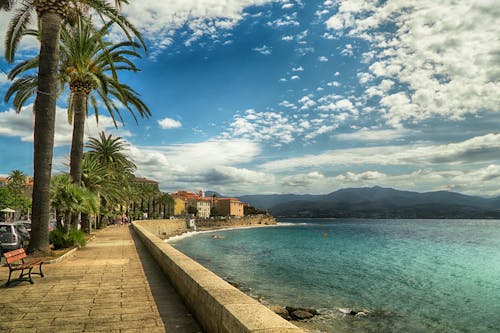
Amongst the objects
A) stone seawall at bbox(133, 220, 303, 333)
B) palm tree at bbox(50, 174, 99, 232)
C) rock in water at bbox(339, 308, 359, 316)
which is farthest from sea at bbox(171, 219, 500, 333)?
palm tree at bbox(50, 174, 99, 232)

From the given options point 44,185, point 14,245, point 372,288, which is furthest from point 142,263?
point 372,288

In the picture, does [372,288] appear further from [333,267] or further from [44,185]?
[44,185]

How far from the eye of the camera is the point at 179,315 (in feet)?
19.2

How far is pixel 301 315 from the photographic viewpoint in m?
14.6

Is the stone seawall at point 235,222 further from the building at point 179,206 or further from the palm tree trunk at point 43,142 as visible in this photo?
the palm tree trunk at point 43,142

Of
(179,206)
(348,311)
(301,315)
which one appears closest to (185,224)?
(179,206)

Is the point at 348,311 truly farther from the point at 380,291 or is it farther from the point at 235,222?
the point at 235,222

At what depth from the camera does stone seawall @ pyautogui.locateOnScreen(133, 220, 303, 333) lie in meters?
3.46

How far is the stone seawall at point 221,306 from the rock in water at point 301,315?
854 cm

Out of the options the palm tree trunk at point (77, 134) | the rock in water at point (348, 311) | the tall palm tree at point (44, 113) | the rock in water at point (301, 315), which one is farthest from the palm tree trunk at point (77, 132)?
the rock in water at point (348, 311)

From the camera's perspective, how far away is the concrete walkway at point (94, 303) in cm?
529

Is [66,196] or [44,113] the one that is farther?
[66,196]

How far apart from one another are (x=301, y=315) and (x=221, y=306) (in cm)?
1163

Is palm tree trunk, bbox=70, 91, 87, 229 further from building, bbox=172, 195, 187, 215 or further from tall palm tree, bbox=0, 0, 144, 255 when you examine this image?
building, bbox=172, 195, 187, 215
